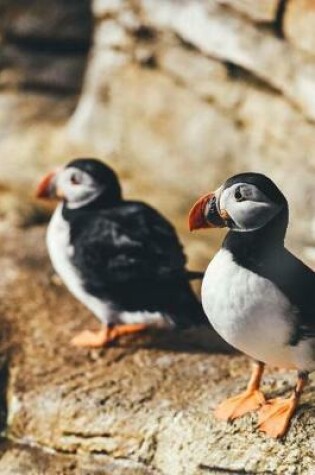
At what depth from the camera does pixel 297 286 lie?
3.82m

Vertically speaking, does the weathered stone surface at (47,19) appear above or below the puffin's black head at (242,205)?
below

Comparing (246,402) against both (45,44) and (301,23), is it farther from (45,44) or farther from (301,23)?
(45,44)

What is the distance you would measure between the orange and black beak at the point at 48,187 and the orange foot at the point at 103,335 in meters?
0.67

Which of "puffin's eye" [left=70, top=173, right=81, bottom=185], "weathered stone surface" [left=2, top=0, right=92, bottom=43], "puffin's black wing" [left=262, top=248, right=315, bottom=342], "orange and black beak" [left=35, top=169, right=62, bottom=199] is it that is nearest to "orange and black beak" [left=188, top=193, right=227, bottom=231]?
"puffin's black wing" [left=262, top=248, right=315, bottom=342]

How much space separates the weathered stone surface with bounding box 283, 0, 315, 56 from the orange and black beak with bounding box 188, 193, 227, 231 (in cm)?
226

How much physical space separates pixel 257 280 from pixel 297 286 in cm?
15

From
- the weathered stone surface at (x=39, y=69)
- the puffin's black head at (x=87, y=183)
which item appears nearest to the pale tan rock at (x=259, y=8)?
the puffin's black head at (x=87, y=183)

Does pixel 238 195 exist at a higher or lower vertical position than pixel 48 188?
higher

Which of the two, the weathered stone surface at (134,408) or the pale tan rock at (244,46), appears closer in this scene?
the weathered stone surface at (134,408)

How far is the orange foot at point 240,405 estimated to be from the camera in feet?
13.5

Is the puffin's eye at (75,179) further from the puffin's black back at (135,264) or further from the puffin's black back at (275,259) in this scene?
the puffin's black back at (275,259)

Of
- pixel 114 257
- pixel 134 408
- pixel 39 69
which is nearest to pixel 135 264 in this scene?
pixel 114 257

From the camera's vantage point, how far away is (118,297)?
191 inches

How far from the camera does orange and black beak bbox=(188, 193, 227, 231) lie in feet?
12.6
